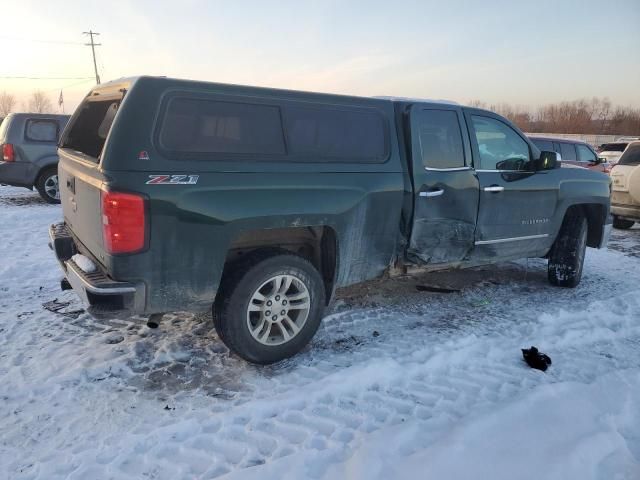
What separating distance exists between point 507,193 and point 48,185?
367 inches

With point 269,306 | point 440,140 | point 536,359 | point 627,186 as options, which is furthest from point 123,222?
point 627,186

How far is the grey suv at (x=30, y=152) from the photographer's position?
986 cm

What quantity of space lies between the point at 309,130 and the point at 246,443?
7.03 feet

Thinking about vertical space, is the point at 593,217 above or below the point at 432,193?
below

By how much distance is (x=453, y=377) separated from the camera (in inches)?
135

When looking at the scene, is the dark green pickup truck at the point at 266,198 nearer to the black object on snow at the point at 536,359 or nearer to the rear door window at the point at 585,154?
the black object on snow at the point at 536,359

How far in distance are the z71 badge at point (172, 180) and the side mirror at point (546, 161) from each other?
11.7 feet

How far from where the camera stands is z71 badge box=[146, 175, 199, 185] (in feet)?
9.35

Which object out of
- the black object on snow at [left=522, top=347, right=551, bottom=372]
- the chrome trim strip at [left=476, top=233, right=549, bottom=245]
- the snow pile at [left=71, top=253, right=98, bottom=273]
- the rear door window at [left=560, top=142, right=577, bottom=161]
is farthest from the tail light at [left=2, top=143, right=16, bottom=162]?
the rear door window at [left=560, top=142, right=577, bottom=161]

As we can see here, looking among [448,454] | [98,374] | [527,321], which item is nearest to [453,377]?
[448,454]

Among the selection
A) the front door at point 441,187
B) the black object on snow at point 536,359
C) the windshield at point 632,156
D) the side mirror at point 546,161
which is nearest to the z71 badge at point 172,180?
the front door at point 441,187

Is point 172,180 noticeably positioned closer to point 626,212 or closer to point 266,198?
point 266,198

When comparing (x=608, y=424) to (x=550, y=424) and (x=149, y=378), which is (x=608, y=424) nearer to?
(x=550, y=424)

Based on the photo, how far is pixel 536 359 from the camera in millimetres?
3637
